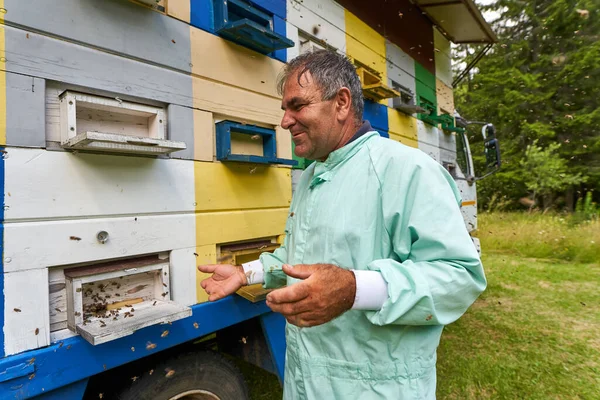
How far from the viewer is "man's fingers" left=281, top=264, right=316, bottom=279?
0.93 metres

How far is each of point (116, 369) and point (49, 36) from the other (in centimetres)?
128

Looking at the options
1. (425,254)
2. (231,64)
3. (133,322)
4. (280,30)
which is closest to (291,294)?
(425,254)

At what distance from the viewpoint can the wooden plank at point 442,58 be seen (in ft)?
14.5

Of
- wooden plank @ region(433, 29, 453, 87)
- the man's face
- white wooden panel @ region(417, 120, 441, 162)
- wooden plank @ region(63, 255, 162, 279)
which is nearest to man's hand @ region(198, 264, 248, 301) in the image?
wooden plank @ region(63, 255, 162, 279)

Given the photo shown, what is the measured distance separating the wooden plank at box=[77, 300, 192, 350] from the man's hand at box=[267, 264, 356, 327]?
0.50m

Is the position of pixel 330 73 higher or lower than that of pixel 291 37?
lower

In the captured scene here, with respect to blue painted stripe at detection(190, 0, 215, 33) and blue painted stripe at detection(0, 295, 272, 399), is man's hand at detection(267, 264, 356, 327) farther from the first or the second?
blue painted stripe at detection(190, 0, 215, 33)

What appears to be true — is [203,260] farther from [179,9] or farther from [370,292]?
[179,9]

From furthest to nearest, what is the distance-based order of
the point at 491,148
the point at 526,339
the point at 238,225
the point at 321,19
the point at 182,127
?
the point at 491,148 < the point at 526,339 < the point at 321,19 < the point at 238,225 < the point at 182,127

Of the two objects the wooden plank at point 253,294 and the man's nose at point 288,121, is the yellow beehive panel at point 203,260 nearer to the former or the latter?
the wooden plank at point 253,294

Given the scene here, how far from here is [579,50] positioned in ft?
43.9

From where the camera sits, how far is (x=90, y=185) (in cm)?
124

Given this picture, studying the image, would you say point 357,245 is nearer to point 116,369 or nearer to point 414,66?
point 116,369

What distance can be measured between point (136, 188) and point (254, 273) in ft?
1.97
